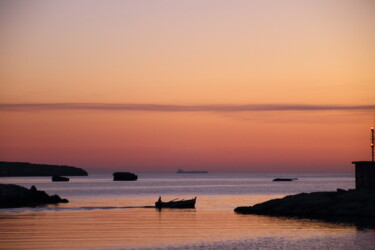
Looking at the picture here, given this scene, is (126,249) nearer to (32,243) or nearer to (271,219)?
(32,243)

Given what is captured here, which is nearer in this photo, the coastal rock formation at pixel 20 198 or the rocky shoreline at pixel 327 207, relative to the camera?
the rocky shoreline at pixel 327 207

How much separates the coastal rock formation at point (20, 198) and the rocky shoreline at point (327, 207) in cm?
3479

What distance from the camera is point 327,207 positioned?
81.1 m

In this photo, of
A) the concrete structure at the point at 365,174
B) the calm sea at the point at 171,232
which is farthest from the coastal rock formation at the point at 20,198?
the concrete structure at the point at 365,174

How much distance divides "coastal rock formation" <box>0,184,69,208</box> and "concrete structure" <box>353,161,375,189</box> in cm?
5014

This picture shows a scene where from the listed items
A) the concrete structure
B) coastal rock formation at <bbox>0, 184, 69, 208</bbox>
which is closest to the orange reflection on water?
the concrete structure

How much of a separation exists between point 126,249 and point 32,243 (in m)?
8.80

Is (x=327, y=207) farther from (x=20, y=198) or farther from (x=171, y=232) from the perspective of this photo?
(x=20, y=198)

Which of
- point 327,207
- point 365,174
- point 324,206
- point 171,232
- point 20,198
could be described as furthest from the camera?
point 20,198

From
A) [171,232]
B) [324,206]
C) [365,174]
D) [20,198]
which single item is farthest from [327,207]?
[20,198]

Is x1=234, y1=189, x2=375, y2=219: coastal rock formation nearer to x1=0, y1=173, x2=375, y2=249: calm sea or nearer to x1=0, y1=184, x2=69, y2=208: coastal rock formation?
x1=0, y1=173, x2=375, y2=249: calm sea

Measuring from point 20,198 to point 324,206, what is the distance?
48.4 meters

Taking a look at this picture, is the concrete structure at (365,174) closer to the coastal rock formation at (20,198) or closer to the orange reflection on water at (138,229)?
the orange reflection on water at (138,229)

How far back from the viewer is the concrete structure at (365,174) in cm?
8019
